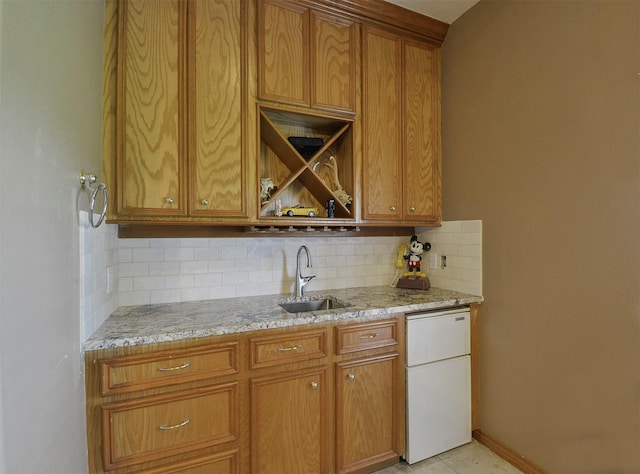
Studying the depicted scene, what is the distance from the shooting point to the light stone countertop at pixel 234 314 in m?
1.29

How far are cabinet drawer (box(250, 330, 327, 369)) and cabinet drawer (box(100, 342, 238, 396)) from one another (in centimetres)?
10

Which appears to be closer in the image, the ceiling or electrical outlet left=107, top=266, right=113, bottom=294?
electrical outlet left=107, top=266, right=113, bottom=294

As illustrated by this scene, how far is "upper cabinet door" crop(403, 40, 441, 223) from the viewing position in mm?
2139

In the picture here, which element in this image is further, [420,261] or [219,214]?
[420,261]

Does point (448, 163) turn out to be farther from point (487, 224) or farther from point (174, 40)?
point (174, 40)

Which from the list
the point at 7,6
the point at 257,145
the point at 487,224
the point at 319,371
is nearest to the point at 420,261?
the point at 487,224

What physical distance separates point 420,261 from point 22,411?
7.53ft

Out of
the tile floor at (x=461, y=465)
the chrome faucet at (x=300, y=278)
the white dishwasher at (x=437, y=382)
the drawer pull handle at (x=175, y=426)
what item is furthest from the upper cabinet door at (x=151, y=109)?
the tile floor at (x=461, y=465)

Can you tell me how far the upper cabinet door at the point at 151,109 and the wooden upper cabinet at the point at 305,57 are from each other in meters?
0.45

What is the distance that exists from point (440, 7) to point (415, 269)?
6.01ft

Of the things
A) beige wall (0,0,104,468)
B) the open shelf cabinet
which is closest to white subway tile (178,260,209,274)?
the open shelf cabinet

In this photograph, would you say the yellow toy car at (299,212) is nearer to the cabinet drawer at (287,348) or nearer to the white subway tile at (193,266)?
the white subway tile at (193,266)

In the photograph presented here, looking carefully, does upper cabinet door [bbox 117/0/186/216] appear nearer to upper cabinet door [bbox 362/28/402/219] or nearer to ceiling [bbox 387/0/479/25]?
upper cabinet door [bbox 362/28/402/219]

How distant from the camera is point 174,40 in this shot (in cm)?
159
